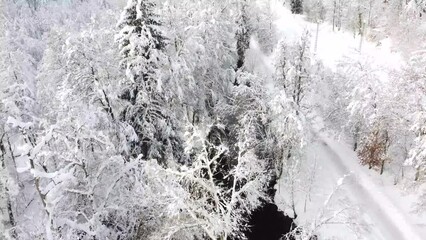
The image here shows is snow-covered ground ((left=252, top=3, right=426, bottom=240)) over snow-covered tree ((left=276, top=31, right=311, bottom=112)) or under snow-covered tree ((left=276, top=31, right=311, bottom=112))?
under

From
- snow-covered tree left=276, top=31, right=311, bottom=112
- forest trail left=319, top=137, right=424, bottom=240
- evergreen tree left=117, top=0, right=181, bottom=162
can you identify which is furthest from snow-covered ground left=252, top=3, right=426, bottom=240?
evergreen tree left=117, top=0, right=181, bottom=162

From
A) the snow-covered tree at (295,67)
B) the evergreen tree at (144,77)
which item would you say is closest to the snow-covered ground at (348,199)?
the snow-covered tree at (295,67)

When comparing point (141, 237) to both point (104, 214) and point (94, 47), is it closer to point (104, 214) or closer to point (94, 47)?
point (104, 214)

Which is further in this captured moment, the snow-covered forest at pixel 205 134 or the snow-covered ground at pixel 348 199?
the snow-covered ground at pixel 348 199

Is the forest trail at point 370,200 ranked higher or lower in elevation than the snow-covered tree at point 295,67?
lower

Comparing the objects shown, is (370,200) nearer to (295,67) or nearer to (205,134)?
(295,67)

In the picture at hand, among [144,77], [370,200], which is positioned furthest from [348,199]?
[144,77]

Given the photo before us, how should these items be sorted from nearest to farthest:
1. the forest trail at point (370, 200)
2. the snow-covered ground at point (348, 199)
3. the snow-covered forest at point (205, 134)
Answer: the snow-covered forest at point (205, 134) < the snow-covered ground at point (348, 199) < the forest trail at point (370, 200)

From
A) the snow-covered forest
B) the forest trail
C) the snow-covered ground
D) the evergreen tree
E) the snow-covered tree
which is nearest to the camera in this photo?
the snow-covered forest

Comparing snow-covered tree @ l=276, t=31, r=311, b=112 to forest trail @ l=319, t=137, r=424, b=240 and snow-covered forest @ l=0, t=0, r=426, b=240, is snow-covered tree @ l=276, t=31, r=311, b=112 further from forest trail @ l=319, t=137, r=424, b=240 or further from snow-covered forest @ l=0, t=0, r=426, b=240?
forest trail @ l=319, t=137, r=424, b=240

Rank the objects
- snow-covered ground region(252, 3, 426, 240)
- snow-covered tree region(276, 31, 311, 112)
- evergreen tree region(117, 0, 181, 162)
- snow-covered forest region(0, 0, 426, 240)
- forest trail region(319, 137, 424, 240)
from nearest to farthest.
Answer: snow-covered forest region(0, 0, 426, 240) → evergreen tree region(117, 0, 181, 162) → snow-covered ground region(252, 3, 426, 240) → forest trail region(319, 137, 424, 240) → snow-covered tree region(276, 31, 311, 112)

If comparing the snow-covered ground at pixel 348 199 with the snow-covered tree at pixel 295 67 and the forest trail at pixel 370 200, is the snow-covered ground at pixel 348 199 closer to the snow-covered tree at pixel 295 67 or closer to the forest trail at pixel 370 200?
the forest trail at pixel 370 200
